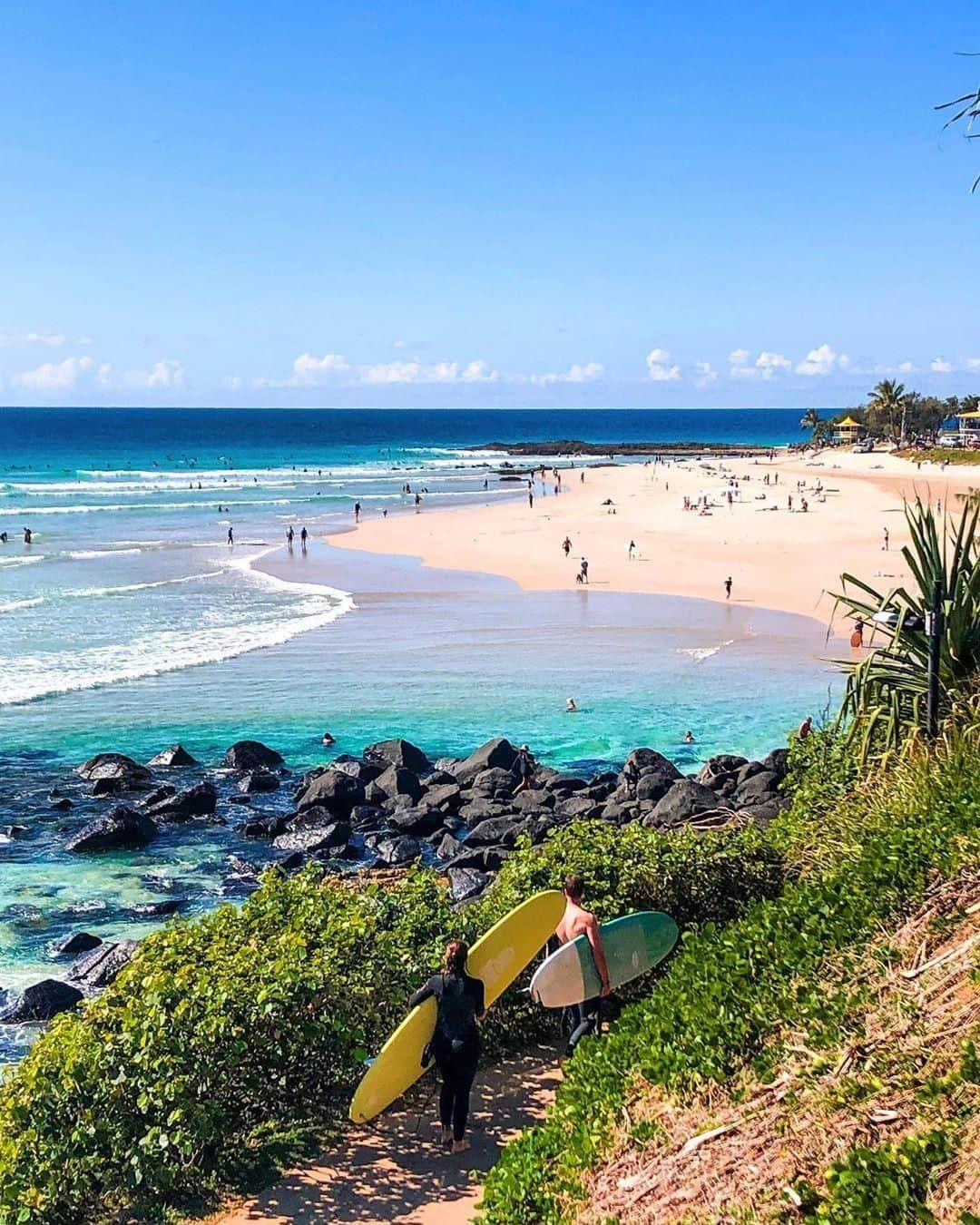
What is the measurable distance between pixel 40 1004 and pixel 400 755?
9664 millimetres

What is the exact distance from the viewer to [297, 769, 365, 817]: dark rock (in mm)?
19422

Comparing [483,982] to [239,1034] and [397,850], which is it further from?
[397,850]

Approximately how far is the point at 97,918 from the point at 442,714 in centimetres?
1079

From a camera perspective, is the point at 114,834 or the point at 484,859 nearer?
the point at 484,859

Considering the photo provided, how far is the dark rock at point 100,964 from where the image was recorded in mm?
12961

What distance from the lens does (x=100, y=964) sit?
13250 mm

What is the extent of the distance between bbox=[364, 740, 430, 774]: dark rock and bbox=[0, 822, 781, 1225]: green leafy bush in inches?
419

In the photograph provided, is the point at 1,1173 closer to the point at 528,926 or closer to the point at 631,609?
the point at 528,926

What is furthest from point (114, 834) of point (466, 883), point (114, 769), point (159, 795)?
point (466, 883)

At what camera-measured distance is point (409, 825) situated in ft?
60.7

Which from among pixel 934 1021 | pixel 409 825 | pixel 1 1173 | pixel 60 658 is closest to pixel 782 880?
pixel 934 1021

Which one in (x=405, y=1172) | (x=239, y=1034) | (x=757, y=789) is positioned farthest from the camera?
(x=757, y=789)

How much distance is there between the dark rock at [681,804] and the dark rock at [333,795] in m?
5.30

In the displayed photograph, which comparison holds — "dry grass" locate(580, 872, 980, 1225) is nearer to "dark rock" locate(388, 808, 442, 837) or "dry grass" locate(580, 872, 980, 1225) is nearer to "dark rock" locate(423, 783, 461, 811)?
"dark rock" locate(388, 808, 442, 837)
